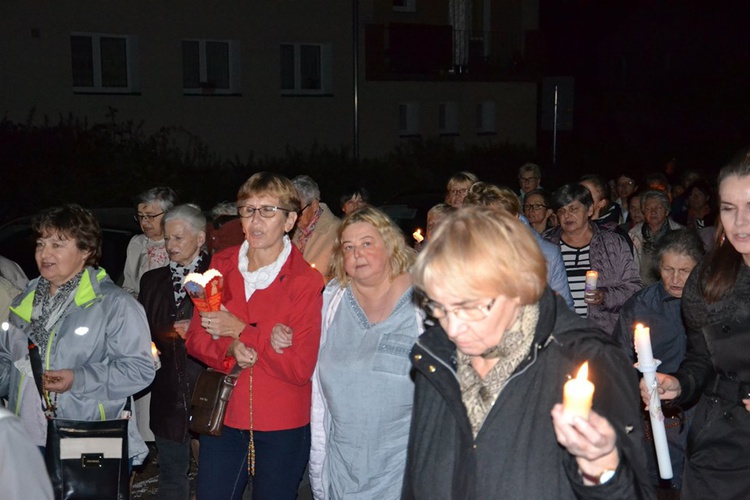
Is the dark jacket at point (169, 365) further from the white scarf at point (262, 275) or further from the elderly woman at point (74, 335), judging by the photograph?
the white scarf at point (262, 275)

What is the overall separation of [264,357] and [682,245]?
9.12 ft

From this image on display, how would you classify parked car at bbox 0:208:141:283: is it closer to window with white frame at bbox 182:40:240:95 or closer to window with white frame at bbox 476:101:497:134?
window with white frame at bbox 182:40:240:95

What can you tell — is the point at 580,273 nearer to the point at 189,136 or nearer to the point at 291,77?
the point at 189,136

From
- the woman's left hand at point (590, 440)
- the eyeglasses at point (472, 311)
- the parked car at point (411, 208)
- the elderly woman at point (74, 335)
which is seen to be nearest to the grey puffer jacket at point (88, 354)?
the elderly woman at point (74, 335)

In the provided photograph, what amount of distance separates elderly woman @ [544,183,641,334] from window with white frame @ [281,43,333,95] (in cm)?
1780

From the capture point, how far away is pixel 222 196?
18.5 meters

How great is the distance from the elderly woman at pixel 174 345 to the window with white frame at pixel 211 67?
17238 millimetres

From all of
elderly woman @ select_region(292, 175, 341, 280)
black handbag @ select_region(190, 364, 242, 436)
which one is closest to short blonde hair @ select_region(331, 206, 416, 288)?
black handbag @ select_region(190, 364, 242, 436)

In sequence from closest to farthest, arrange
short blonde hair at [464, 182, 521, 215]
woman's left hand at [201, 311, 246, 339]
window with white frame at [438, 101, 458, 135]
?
1. woman's left hand at [201, 311, 246, 339]
2. short blonde hair at [464, 182, 521, 215]
3. window with white frame at [438, 101, 458, 135]

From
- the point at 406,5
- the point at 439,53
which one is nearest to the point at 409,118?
the point at 439,53

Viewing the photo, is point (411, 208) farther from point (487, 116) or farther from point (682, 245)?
point (487, 116)

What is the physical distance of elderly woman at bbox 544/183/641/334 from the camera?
7.25 meters

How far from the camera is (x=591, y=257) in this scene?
24.4 feet

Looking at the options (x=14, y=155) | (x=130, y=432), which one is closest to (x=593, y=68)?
(x=14, y=155)
